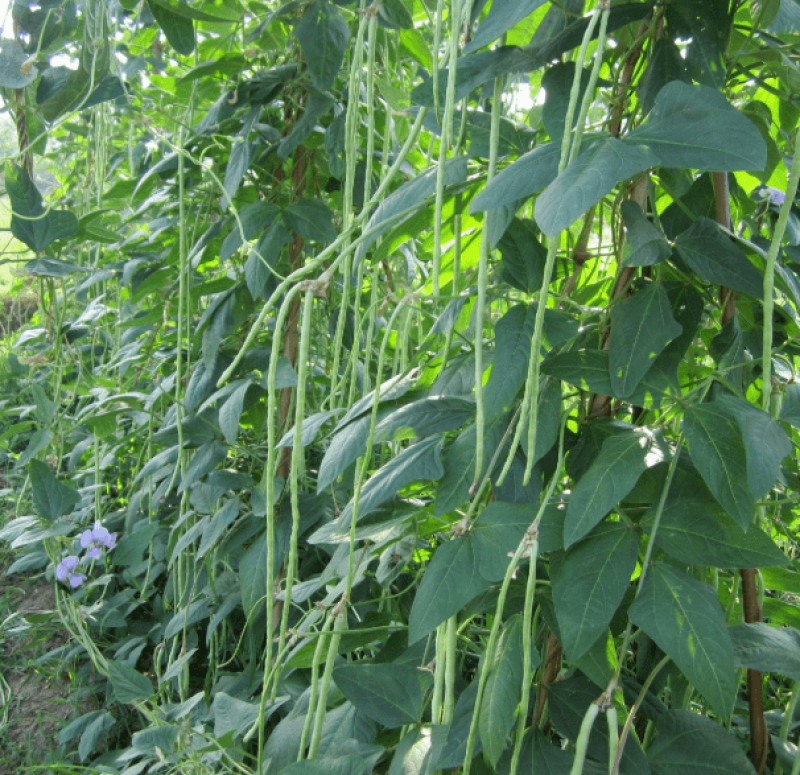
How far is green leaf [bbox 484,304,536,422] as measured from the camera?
2.22ft

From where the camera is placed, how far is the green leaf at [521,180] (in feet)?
1.90

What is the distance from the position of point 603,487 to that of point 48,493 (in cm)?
104

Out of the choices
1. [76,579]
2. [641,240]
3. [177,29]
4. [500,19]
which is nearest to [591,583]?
[641,240]

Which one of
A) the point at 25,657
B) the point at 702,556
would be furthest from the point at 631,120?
the point at 25,657

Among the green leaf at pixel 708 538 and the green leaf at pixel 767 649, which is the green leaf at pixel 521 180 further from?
the green leaf at pixel 767 649

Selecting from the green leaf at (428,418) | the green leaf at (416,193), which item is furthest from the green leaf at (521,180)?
the green leaf at (428,418)

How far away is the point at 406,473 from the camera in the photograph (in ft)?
2.37

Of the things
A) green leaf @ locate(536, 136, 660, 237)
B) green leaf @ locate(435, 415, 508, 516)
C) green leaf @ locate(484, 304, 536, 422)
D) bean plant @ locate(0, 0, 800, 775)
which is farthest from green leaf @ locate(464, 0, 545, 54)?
green leaf @ locate(435, 415, 508, 516)

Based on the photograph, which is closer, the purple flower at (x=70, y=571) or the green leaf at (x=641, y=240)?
the green leaf at (x=641, y=240)

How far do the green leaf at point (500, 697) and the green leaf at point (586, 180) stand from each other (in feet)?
1.19

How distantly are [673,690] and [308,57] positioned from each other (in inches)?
35.1

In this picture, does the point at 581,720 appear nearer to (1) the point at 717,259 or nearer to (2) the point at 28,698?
(1) the point at 717,259

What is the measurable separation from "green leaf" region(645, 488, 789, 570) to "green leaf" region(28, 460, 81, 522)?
3.39 feet

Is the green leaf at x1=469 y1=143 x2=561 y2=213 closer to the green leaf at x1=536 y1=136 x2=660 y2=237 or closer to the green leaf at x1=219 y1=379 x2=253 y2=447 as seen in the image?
the green leaf at x1=536 y1=136 x2=660 y2=237
